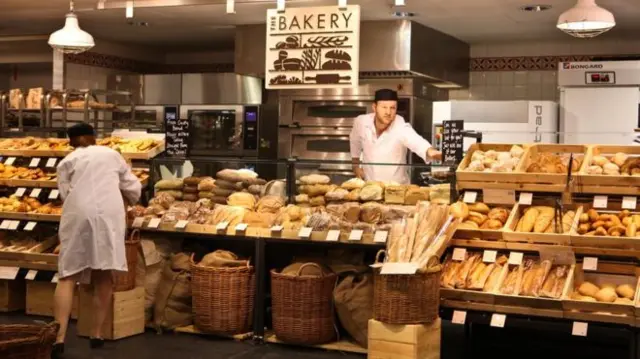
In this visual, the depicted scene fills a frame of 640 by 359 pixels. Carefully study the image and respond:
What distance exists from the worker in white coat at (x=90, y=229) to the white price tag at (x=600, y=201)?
3.10 meters

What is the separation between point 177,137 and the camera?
7102 mm

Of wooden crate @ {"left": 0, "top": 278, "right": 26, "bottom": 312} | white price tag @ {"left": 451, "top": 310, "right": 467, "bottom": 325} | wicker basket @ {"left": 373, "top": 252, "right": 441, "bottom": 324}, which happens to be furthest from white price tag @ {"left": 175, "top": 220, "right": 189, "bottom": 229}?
white price tag @ {"left": 451, "top": 310, "right": 467, "bottom": 325}

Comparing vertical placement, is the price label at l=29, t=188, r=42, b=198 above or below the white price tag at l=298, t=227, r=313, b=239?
above

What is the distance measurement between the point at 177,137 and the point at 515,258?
117 inches

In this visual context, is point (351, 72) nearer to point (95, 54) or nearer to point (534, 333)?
point (534, 333)

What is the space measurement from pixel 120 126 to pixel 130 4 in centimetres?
327

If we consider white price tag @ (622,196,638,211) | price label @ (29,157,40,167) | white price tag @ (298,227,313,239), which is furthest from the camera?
price label @ (29,157,40,167)

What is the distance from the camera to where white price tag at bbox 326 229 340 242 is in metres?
6.01

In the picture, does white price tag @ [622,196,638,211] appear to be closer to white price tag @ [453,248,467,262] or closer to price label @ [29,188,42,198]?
white price tag @ [453,248,467,262]

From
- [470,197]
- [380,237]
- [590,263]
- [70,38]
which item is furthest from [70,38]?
[590,263]

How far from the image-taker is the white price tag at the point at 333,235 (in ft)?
19.7

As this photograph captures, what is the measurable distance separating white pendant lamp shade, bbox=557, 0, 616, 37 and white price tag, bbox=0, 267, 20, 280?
460 centimetres

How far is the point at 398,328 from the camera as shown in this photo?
5180mm

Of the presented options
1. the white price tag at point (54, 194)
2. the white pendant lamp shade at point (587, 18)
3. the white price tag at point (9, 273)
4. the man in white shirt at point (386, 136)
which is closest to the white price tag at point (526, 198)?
the white pendant lamp shade at point (587, 18)
